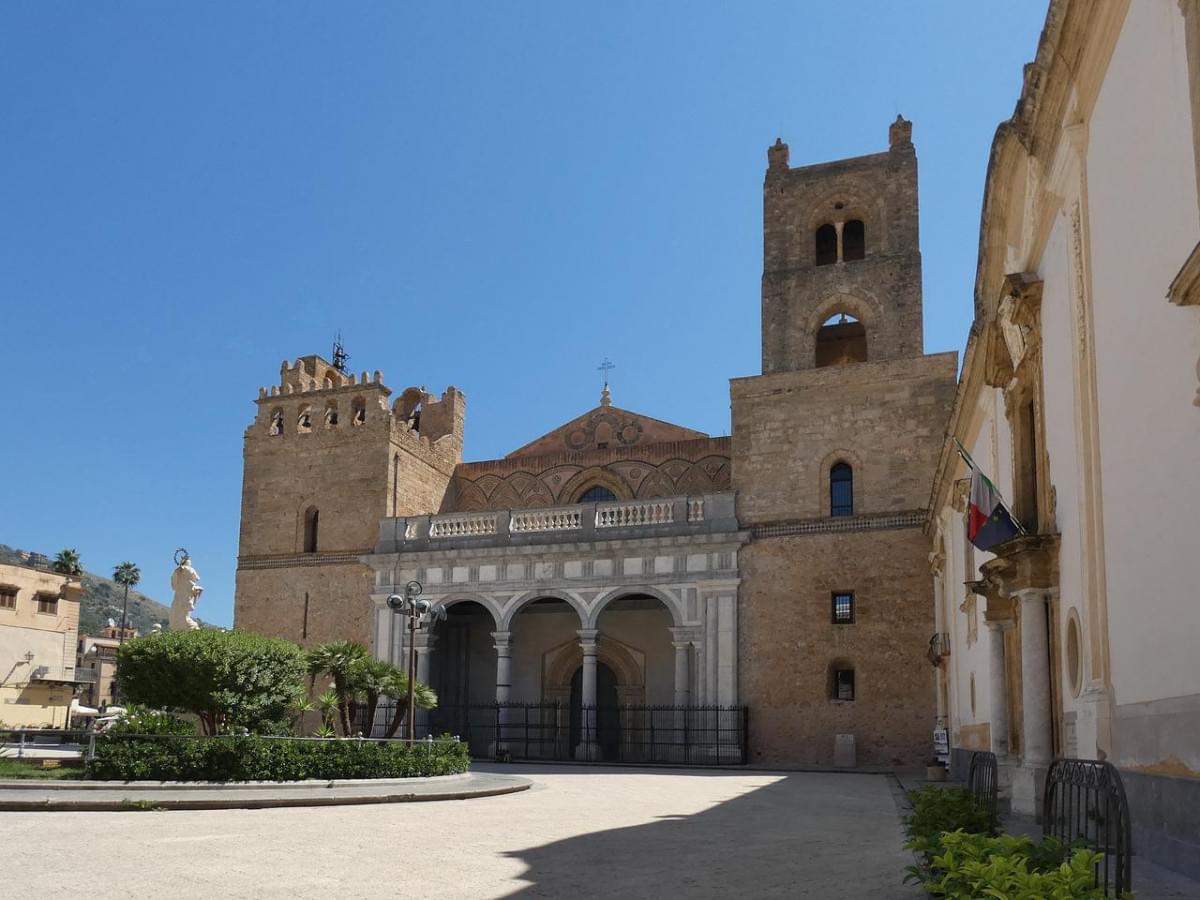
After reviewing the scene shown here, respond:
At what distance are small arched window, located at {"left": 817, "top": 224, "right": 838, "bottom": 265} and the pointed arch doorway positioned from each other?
41.2 feet

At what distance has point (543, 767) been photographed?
82.9ft

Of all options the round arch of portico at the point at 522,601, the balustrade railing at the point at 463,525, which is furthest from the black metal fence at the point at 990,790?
the balustrade railing at the point at 463,525

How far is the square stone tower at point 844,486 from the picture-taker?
25.6 meters

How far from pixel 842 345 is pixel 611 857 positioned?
2393 centimetres

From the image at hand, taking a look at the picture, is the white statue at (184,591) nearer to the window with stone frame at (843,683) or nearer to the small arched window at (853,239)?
the window with stone frame at (843,683)

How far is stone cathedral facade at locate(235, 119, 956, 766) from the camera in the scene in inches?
1029

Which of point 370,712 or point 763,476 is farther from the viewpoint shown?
point 763,476

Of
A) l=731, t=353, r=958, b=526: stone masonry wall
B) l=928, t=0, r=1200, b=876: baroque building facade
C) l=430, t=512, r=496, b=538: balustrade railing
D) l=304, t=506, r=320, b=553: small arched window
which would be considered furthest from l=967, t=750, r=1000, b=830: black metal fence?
l=304, t=506, r=320, b=553: small arched window

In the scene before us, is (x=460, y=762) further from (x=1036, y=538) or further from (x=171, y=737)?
(x=1036, y=538)

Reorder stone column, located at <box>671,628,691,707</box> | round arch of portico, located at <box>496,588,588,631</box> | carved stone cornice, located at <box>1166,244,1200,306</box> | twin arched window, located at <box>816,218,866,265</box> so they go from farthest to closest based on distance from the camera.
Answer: twin arched window, located at <box>816,218,866,265</box> < round arch of portico, located at <box>496,588,588,631</box> < stone column, located at <box>671,628,691,707</box> < carved stone cornice, located at <box>1166,244,1200,306</box>

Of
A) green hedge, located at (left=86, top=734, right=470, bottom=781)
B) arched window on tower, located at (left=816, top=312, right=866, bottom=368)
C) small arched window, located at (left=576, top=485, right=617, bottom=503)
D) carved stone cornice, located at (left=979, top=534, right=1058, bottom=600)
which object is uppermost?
arched window on tower, located at (left=816, top=312, right=866, bottom=368)

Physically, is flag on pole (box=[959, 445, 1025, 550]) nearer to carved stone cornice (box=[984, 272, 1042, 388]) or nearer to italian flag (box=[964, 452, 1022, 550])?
italian flag (box=[964, 452, 1022, 550])

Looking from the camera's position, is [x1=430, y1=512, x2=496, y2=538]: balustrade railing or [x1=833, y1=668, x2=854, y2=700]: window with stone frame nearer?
[x1=833, y1=668, x2=854, y2=700]: window with stone frame

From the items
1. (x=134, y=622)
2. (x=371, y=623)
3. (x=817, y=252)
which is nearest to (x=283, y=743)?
(x=371, y=623)
